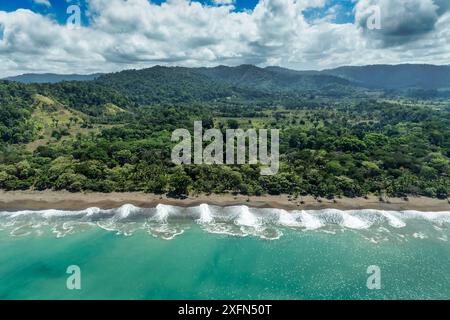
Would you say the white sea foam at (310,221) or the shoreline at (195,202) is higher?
A: the shoreline at (195,202)

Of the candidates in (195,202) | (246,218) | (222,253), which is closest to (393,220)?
(246,218)

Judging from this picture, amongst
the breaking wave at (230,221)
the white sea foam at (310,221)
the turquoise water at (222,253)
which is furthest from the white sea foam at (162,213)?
the white sea foam at (310,221)

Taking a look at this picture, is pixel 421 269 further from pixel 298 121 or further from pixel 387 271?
pixel 298 121

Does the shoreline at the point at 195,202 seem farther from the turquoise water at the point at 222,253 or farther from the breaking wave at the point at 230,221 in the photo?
the turquoise water at the point at 222,253

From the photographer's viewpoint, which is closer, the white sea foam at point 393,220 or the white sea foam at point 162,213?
the white sea foam at point 393,220

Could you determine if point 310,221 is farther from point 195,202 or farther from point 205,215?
point 195,202
